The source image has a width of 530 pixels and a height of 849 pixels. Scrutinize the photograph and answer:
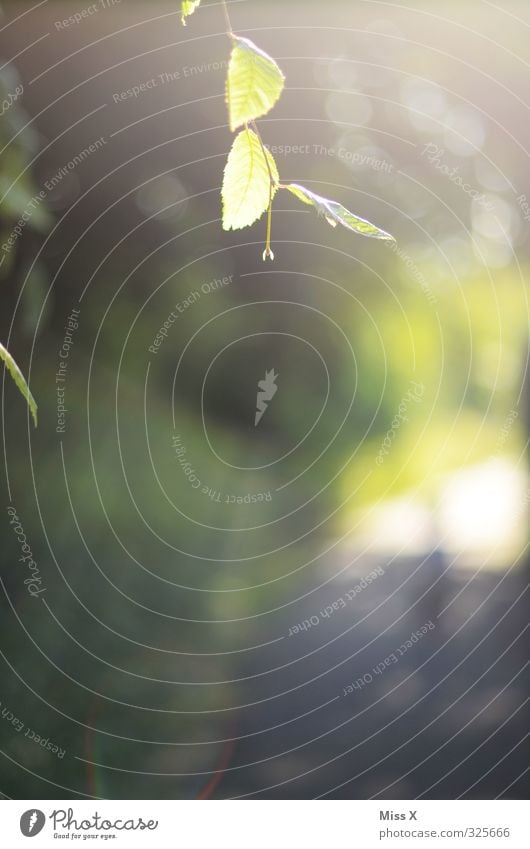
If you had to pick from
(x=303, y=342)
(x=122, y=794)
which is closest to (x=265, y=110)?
(x=303, y=342)

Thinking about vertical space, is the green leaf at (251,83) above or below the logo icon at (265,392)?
below

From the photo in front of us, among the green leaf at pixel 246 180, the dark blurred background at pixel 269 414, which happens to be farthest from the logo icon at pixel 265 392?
the green leaf at pixel 246 180

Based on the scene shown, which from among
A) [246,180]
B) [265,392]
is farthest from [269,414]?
[246,180]

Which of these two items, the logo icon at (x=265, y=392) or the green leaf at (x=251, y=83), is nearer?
the green leaf at (x=251, y=83)

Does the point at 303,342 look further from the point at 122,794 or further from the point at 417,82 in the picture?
the point at 122,794

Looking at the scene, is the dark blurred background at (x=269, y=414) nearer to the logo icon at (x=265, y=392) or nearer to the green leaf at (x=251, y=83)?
the logo icon at (x=265, y=392)
